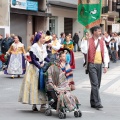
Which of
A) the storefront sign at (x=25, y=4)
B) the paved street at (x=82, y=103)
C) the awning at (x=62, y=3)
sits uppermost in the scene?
the awning at (x=62, y=3)

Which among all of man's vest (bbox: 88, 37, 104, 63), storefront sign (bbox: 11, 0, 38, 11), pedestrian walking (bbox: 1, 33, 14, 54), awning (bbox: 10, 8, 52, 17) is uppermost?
storefront sign (bbox: 11, 0, 38, 11)

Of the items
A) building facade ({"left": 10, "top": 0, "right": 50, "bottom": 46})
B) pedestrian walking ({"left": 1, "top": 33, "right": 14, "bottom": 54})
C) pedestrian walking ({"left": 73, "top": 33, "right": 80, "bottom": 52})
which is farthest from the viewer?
pedestrian walking ({"left": 73, "top": 33, "right": 80, "bottom": 52})

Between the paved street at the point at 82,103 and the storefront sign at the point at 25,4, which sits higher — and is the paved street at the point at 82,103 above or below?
below

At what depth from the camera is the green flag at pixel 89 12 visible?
28.3 m

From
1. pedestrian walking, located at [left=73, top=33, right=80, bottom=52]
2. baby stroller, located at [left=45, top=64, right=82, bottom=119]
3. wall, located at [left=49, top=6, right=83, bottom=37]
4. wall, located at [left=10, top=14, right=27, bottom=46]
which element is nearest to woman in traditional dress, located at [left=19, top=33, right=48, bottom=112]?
baby stroller, located at [left=45, top=64, right=82, bottom=119]

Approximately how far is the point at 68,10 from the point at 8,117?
30828mm

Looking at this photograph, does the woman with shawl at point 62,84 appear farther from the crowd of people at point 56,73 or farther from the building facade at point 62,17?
the building facade at point 62,17

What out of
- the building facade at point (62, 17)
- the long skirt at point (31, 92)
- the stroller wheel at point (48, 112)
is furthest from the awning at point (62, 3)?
the stroller wheel at point (48, 112)

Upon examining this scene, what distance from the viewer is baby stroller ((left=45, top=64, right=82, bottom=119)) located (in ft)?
29.1

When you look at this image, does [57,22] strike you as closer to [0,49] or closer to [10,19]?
[10,19]

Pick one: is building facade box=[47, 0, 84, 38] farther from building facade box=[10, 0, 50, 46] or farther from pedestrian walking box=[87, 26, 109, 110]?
pedestrian walking box=[87, 26, 109, 110]

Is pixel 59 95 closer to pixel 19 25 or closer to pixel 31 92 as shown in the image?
pixel 31 92

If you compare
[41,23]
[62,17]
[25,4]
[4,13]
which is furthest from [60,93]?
[62,17]

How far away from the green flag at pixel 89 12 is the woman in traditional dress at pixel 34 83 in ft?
58.0
